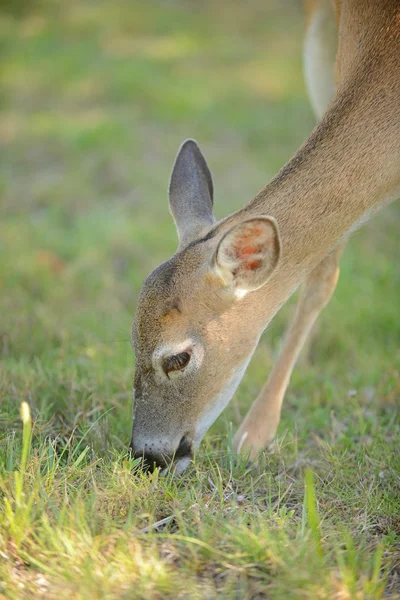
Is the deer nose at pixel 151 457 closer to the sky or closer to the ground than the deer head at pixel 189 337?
closer to the ground

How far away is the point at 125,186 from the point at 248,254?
5363 millimetres

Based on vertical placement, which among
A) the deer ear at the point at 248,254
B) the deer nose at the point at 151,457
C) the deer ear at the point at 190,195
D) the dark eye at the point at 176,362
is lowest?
the deer nose at the point at 151,457

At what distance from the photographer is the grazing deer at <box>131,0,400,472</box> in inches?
135

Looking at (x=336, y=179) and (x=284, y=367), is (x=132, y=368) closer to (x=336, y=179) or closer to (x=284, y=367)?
(x=284, y=367)

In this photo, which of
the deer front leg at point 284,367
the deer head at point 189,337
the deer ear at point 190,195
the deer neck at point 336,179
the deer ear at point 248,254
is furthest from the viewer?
the deer front leg at point 284,367

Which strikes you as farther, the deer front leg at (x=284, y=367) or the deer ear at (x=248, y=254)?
the deer front leg at (x=284, y=367)

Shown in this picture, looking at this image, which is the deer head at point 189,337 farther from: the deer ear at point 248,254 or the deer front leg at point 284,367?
the deer front leg at point 284,367

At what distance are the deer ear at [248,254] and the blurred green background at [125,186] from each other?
98 centimetres

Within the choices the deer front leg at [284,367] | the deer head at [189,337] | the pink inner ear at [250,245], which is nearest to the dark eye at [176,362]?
the deer head at [189,337]

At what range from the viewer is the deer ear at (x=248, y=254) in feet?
10.5

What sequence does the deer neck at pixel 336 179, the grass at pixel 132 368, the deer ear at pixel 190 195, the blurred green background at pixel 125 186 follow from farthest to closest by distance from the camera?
the blurred green background at pixel 125 186 → the deer ear at pixel 190 195 → the deer neck at pixel 336 179 → the grass at pixel 132 368

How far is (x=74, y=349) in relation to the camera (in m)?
4.77

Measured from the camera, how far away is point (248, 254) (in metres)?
3.32

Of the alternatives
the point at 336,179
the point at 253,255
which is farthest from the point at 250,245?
the point at 336,179
